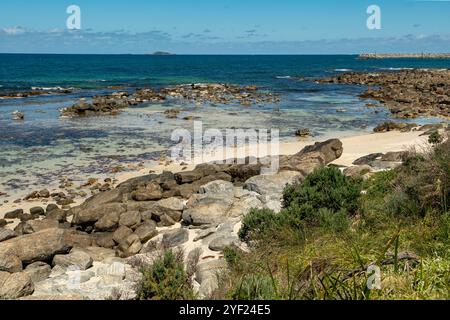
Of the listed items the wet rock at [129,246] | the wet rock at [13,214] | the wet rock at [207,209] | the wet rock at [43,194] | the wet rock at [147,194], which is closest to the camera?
the wet rock at [129,246]

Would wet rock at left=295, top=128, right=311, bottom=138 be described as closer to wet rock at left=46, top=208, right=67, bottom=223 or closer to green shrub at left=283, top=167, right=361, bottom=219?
green shrub at left=283, top=167, right=361, bottom=219

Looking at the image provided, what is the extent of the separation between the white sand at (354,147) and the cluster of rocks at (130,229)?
3.85 ft

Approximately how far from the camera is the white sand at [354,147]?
14.5 m

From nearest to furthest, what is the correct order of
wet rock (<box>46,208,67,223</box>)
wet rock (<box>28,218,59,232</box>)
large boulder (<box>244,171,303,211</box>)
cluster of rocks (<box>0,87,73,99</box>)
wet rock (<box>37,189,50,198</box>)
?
wet rock (<box>28,218,59,232</box>), large boulder (<box>244,171,303,211</box>), wet rock (<box>46,208,67,223</box>), wet rock (<box>37,189,50,198</box>), cluster of rocks (<box>0,87,73,99</box>)

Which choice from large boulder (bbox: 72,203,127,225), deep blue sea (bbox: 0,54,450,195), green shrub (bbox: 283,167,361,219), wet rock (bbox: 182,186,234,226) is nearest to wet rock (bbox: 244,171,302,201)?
wet rock (bbox: 182,186,234,226)

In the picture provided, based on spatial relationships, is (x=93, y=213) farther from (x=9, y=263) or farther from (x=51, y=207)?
(x=9, y=263)

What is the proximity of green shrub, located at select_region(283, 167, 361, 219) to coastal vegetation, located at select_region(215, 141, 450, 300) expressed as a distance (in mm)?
21

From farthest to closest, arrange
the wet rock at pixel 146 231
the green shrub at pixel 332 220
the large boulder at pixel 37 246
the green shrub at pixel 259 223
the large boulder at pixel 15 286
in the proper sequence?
the wet rock at pixel 146 231 < the large boulder at pixel 37 246 < the green shrub at pixel 259 223 < the green shrub at pixel 332 220 < the large boulder at pixel 15 286

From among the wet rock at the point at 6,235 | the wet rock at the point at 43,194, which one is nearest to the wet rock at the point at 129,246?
the wet rock at the point at 6,235

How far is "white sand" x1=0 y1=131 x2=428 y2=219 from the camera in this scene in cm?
1448

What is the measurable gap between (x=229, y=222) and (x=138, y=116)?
24571 mm

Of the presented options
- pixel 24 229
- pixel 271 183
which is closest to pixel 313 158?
pixel 271 183

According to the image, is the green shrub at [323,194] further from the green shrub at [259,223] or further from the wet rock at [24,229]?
the wet rock at [24,229]

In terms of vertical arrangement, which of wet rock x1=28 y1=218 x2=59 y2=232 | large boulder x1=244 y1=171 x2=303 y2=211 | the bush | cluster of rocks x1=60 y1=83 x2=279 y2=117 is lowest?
wet rock x1=28 y1=218 x2=59 y2=232
